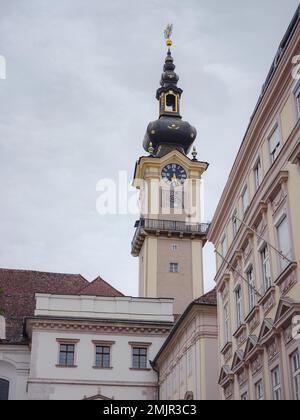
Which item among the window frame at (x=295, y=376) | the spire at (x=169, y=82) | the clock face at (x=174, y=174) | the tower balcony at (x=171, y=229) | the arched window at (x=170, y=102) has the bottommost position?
the window frame at (x=295, y=376)

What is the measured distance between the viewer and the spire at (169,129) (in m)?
61.3

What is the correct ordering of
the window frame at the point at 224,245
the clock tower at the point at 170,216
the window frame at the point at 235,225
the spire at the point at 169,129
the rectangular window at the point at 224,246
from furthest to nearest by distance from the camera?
1. the spire at the point at 169,129
2. the clock tower at the point at 170,216
3. the rectangular window at the point at 224,246
4. the window frame at the point at 224,245
5. the window frame at the point at 235,225

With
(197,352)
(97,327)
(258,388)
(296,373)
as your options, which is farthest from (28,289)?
(296,373)

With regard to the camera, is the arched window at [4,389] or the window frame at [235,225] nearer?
the window frame at [235,225]

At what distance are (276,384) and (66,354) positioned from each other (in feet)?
81.3

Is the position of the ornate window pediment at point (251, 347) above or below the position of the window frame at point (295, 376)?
above

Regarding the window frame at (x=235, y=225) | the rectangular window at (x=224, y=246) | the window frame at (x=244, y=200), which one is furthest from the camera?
the rectangular window at (x=224, y=246)

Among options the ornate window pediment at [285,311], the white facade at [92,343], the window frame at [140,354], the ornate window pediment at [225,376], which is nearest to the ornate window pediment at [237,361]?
the ornate window pediment at [225,376]

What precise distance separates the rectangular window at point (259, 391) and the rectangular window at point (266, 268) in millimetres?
2680

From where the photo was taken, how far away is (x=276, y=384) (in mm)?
19062

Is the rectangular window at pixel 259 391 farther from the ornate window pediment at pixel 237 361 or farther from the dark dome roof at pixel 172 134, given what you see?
the dark dome roof at pixel 172 134

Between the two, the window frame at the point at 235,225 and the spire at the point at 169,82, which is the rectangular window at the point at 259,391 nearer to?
the window frame at the point at 235,225

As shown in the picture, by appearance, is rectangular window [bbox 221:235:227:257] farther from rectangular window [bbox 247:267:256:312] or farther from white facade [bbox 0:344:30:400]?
white facade [bbox 0:344:30:400]

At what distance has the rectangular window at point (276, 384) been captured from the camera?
18.8m
